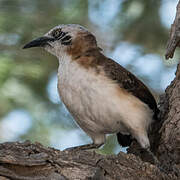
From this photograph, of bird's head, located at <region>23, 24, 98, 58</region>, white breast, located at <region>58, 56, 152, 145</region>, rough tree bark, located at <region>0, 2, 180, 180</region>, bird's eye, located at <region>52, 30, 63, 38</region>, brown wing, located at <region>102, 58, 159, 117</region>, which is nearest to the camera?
rough tree bark, located at <region>0, 2, 180, 180</region>

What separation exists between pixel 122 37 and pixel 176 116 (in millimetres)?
2141

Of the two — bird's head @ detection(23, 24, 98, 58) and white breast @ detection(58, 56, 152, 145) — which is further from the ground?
bird's head @ detection(23, 24, 98, 58)

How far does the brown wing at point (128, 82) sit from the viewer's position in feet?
16.5

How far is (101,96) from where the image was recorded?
191 inches

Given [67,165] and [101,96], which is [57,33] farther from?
[67,165]

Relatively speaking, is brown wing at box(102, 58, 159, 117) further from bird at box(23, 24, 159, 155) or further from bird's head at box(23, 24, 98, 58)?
bird's head at box(23, 24, 98, 58)

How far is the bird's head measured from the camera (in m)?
5.34

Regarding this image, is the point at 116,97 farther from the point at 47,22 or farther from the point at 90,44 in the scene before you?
the point at 47,22

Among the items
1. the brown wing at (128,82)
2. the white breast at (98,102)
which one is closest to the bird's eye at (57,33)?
the white breast at (98,102)

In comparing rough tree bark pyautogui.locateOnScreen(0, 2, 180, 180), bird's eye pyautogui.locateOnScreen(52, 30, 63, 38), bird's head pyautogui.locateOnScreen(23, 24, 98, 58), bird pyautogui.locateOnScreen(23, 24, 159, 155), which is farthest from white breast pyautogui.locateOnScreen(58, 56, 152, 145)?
rough tree bark pyautogui.locateOnScreen(0, 2, 180, 180)

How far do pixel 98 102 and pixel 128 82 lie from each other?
0.42 metres

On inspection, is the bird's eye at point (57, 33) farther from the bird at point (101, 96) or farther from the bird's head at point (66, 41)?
the bird at point (101, 96)

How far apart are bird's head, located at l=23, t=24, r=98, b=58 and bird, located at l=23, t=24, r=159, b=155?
1 centimetres

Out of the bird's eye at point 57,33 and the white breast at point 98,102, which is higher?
the bird's eye at point 57,33
